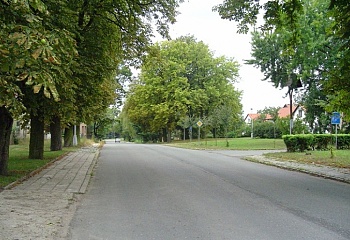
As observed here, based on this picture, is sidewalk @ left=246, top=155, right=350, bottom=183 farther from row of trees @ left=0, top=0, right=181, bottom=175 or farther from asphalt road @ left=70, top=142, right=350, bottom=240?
row of trees @ left=0, top=0, right=181, bottom=175

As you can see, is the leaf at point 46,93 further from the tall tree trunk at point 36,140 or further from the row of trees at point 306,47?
the tall tree trunk at point 36,140

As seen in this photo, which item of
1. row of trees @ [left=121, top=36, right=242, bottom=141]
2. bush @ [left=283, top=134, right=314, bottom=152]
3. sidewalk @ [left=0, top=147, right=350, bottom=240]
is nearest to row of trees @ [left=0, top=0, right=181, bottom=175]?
sidewalk @ [left=0, top=147, right=350, bottom=240]

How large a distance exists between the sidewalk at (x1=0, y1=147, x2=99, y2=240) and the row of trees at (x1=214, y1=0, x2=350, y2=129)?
8139mm

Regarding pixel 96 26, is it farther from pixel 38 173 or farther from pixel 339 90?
pixel 339 90

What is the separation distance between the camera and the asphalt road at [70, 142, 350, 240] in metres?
6.02

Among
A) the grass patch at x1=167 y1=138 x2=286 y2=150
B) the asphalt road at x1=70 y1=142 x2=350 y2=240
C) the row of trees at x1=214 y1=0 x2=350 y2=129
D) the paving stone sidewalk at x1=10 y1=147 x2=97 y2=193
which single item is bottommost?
the asphalt road at x1=70 y1=142 x2=350 y2=240

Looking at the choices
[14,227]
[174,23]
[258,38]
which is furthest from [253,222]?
[258,38]

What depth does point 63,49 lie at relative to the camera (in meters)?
6.22

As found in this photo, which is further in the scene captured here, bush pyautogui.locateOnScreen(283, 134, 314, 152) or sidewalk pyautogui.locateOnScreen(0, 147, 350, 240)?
bush pyautogui.locateOnScreen(283, 134, 314, 152)

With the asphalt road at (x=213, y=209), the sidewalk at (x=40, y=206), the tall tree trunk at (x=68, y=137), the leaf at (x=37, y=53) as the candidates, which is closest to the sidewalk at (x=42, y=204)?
the sidewalk at (x=40, y=206)

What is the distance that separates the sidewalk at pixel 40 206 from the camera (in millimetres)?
5887

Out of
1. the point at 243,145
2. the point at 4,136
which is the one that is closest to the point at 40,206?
the point at 4,136

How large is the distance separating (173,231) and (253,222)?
1480 mm

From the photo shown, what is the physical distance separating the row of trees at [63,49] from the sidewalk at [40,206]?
182 centimetres
